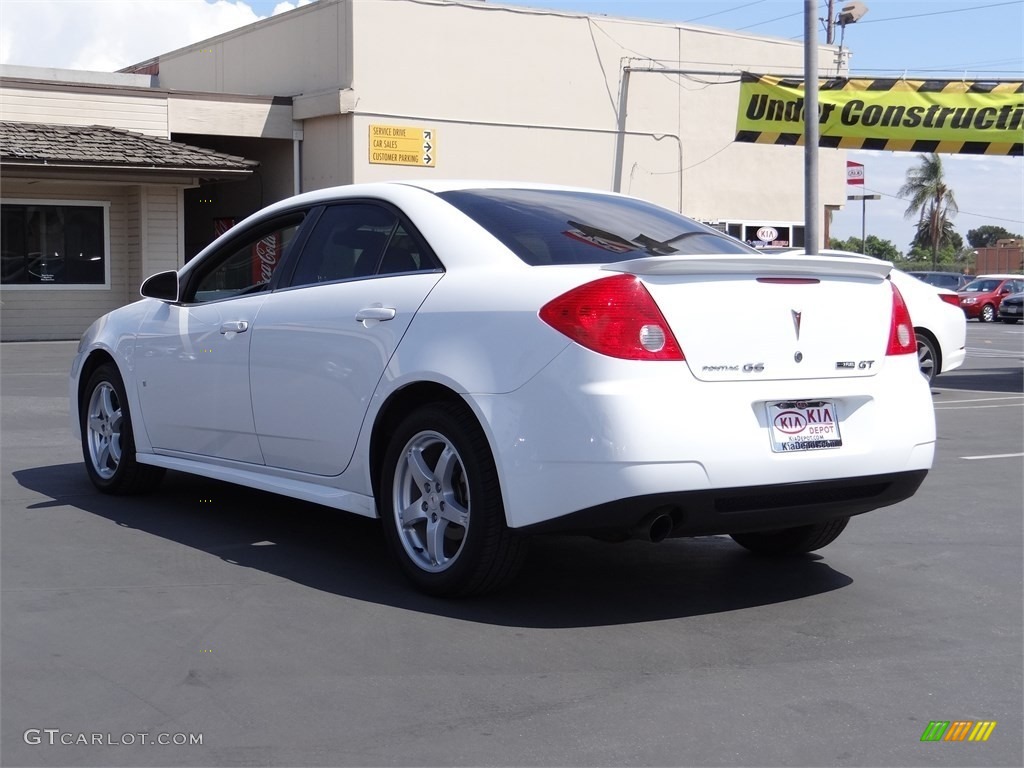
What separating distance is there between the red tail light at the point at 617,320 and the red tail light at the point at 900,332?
1095 millimetres

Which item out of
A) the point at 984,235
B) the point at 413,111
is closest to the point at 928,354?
the point at 413,111

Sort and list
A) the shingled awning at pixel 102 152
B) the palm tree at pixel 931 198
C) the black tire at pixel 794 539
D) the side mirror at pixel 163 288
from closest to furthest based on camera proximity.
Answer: the black tire at pixel 794 539
the side mirror at pixel 163 288
the shingled awning at pixel 102 152
the palm tree at pixel 931 198

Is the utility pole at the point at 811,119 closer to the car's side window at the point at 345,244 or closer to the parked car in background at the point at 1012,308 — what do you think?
the car's side window at the point at 345,244

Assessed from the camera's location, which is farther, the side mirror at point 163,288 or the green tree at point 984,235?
the green tree at point 984,235

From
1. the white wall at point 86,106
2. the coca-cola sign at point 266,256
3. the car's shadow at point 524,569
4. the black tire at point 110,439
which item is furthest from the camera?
the white wall at point 86,106

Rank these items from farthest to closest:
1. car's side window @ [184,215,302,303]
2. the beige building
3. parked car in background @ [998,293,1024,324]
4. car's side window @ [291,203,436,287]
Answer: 1. parked car in background @ [998,293,1024,324]
2. the beige building
3. car's side window @ [184,215,302,303]
4. car's side window @ [291,203,436,287]

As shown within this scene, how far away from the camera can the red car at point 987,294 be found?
1529 inches

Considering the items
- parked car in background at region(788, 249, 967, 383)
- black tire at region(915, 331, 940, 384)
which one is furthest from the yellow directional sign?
black tire at region(915, 331, 940, 384)

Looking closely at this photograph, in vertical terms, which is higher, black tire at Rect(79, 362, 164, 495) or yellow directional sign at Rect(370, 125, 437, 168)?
yellow directional sign at Rect(370, 125, 437, 168)

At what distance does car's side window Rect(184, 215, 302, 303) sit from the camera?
6.36m

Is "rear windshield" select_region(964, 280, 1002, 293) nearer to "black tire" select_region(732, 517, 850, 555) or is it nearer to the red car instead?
the red car

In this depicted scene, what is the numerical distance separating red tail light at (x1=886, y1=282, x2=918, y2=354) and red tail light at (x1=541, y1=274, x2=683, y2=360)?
1095mm

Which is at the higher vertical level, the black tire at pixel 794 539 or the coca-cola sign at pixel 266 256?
the coca-cola sign at pixel 266 256

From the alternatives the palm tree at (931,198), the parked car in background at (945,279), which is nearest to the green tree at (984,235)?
the palm tree at (931,198)
